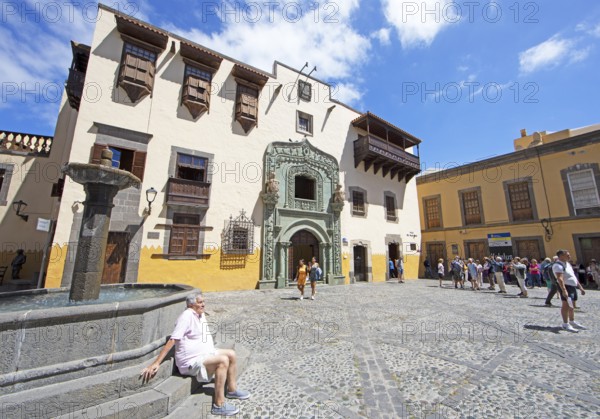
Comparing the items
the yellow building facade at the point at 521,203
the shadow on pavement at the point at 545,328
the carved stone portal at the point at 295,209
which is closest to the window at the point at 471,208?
the yellow building facade at the point at 521,203

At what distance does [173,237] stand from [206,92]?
23.1ft

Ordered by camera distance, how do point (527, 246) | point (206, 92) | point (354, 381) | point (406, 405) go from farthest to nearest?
1. point (527, 246)
2. point (206, 92)
3. point (354, 381)
4. point (406, 405)

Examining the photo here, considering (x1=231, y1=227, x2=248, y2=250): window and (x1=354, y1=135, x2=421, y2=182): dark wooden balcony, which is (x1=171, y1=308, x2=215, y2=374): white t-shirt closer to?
(x1=231, y1=227, x2=248, y2=250): window

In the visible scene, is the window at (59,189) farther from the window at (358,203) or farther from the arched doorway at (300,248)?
the window at (358,203)

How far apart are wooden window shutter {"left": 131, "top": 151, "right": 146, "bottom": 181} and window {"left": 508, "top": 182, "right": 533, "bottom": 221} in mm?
22377

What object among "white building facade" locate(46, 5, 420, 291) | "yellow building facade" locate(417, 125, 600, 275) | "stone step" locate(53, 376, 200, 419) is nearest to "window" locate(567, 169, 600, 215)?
"yellow building facade" locate(417, 125, 600, 275)

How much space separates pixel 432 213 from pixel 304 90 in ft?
48.2

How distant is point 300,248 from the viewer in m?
15.3

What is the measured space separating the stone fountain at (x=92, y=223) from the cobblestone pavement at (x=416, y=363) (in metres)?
2.70

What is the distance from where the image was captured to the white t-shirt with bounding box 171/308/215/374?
3.11 m

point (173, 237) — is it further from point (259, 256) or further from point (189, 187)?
point (259, 256)

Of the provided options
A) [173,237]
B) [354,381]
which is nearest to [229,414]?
[354,381]

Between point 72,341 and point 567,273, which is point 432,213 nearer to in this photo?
point 567,273

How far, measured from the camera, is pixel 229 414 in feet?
9.28
